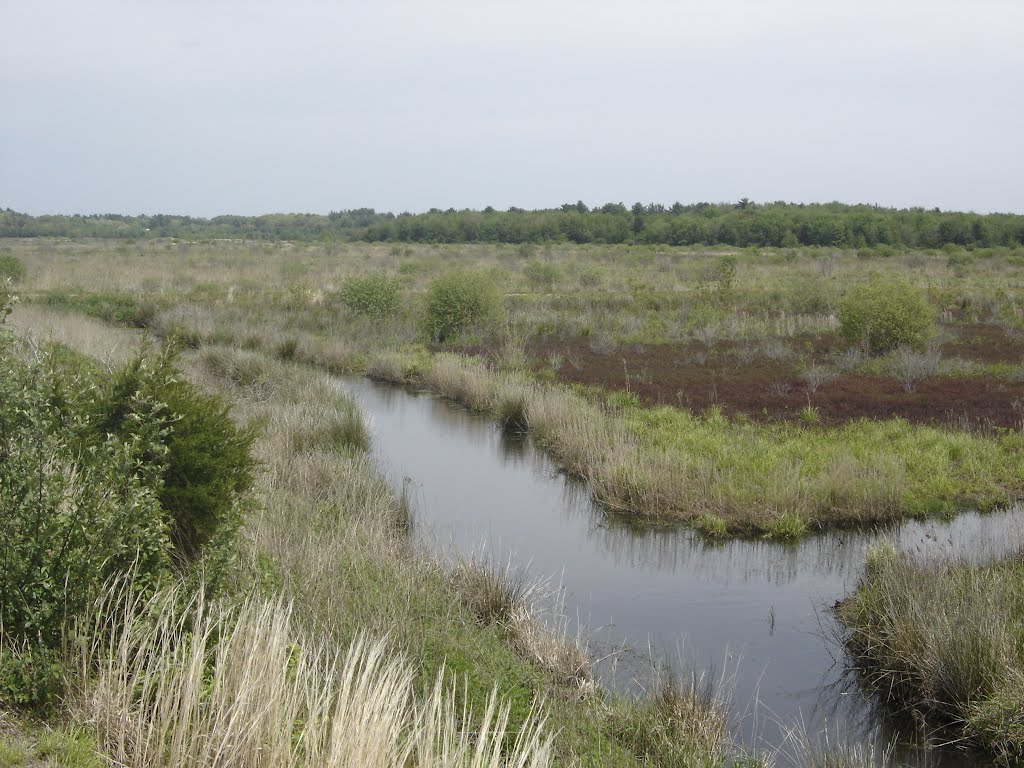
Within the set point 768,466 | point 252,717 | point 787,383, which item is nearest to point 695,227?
point 787,383

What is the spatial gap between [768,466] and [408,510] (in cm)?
472

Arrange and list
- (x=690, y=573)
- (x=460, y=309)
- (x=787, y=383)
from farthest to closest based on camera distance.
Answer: (x=460, y=309) < (x=787, y=383) < (x=690, y=573)

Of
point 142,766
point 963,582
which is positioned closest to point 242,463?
point 142,766

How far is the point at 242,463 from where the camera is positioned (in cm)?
709

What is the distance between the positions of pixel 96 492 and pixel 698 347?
19.7 metres

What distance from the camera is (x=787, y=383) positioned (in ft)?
58.4

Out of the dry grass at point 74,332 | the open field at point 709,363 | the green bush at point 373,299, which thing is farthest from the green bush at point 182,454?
the green bush at point 373,299

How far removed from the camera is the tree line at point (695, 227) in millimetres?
71812

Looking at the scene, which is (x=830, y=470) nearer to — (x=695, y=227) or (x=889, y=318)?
(x=889, y=318)

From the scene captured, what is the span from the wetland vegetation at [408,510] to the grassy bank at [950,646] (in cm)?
3

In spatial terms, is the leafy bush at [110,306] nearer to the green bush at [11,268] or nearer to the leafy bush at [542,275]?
the green bush at [11,268]

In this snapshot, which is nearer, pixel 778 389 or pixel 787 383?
pixel 778 389

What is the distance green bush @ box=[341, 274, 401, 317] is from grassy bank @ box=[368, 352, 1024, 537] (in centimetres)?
1333

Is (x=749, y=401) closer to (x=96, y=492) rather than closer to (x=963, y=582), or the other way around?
(x=963, y=582)
